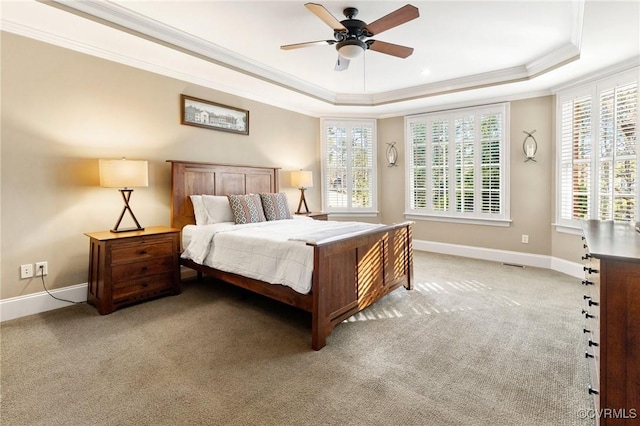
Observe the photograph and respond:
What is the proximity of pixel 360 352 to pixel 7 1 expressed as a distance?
3911mm

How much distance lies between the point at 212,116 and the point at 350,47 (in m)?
2.35

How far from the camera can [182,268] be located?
411cm

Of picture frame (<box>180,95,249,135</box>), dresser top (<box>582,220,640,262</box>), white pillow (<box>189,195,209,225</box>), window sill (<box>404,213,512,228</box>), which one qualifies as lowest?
window sill (<box>404,213,512,228</box>)

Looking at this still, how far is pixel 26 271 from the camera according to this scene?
2945 millimetres

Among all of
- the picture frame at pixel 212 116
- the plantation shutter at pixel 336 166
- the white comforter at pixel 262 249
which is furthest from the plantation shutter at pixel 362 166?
the white comforter at pixel 262 249

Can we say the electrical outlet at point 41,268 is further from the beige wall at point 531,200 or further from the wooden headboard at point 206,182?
the beige wall at point 531,200

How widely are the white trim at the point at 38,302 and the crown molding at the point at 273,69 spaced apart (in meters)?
2.44

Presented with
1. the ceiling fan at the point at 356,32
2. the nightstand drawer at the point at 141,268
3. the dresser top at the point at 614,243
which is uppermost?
the ceiling fan at the point at 356,32

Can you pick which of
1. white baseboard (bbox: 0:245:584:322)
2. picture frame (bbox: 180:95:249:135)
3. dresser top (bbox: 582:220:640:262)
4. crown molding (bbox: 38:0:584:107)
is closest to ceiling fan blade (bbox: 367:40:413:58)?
crown molding (bbox: 38:0:584:107)

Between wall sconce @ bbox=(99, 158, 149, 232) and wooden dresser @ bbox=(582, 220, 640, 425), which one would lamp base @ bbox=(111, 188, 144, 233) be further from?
wooden dresser @ bbox=(582, 220, 640, 425)

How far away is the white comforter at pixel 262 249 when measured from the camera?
8.14 ft

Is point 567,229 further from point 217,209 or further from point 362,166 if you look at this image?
point 217,209

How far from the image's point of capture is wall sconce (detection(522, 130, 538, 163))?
4.66 m

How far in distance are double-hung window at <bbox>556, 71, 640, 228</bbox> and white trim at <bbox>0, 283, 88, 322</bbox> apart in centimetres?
600
